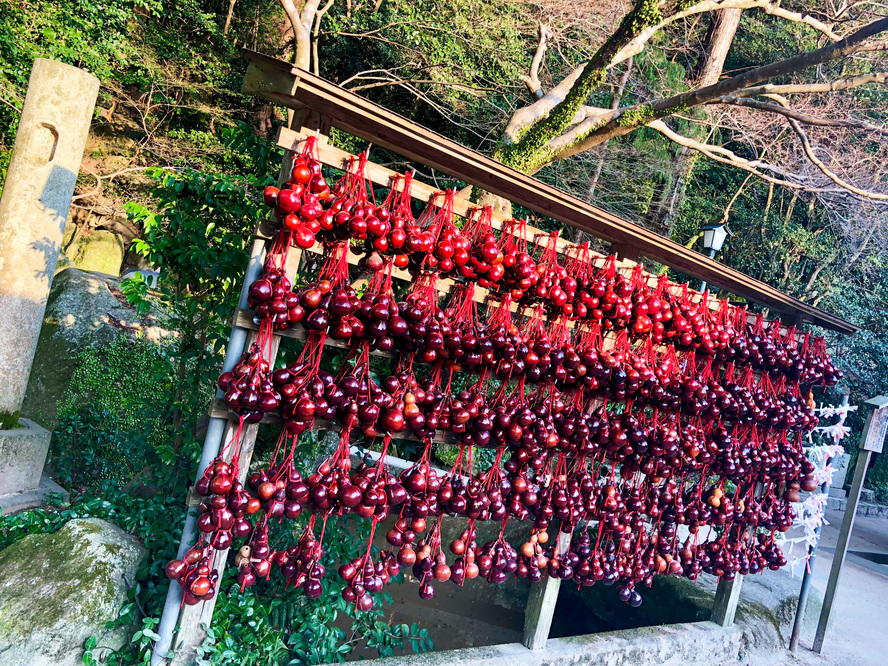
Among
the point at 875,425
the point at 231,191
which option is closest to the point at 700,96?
the point at 875,425

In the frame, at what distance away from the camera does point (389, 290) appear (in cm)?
254

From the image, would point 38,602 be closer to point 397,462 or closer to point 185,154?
point 397,462

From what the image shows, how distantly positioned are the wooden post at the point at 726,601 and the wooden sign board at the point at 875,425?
72.7 inches

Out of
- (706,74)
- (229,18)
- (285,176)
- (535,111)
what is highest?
(706,74)

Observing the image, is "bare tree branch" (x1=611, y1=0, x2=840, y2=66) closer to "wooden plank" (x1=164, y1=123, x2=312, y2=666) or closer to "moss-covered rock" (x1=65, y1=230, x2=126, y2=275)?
"wooden plank" (x1=164, y1=123, x2=312, y2=666)

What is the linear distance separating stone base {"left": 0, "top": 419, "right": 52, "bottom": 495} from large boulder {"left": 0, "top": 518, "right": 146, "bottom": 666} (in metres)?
1.95

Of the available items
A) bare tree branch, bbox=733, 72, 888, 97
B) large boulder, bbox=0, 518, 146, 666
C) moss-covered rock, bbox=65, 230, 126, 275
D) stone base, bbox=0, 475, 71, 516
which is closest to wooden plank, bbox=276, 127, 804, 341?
large boulder, bbox=0, 518, 146, 666

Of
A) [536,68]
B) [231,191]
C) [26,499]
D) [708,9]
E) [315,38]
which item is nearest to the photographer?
[231,191]

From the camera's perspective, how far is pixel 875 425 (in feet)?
16.5

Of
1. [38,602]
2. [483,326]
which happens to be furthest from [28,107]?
[483,326]

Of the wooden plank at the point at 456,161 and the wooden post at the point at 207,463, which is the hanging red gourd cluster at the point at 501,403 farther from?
the wooden plank at the point at 456,161

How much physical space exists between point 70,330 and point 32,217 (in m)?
2.13

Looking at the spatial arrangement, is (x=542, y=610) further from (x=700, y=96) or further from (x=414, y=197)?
(x=700, y=96)

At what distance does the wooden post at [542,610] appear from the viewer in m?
3.31
